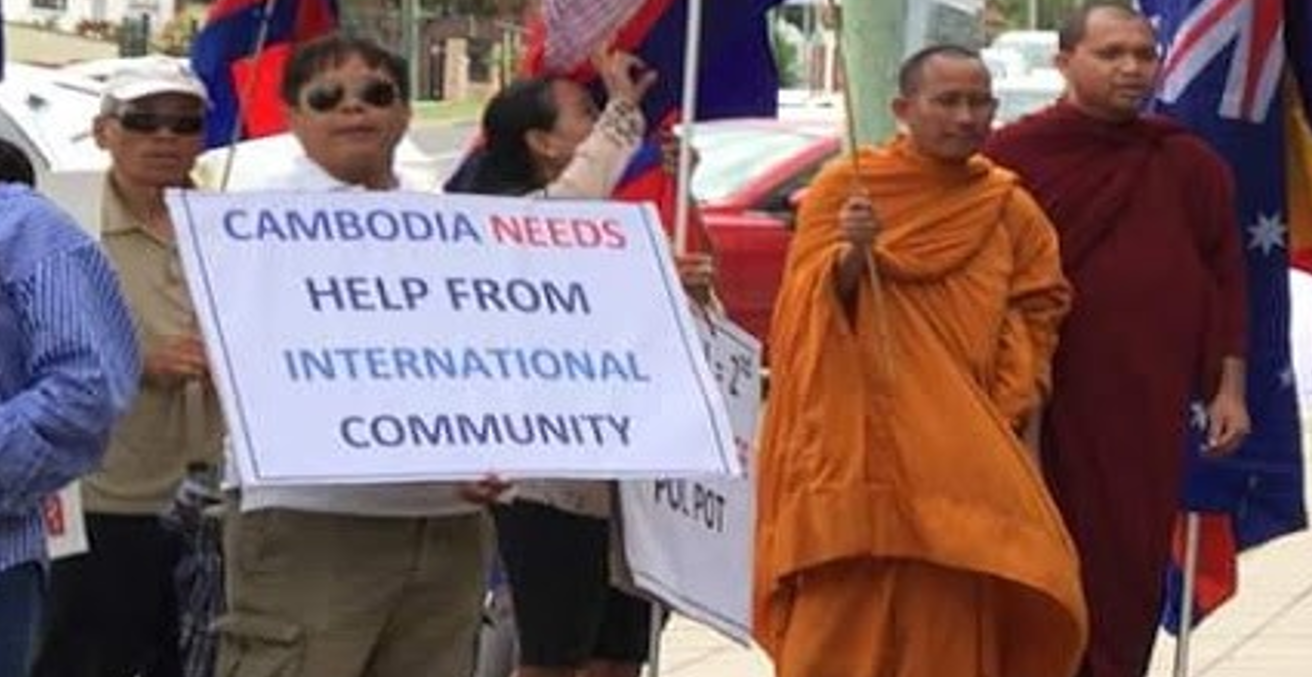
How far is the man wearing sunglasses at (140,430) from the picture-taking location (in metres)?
6.33

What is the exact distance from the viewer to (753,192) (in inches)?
687

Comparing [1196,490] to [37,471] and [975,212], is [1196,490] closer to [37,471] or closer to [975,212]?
[975,212]

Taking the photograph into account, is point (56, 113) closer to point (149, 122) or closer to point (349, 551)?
point (149, 122)

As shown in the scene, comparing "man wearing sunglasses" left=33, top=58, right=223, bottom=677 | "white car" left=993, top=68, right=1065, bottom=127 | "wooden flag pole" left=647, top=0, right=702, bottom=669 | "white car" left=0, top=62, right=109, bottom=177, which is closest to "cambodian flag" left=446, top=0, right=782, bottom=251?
"wooden flag pole" left=647, top=0, right=702, bottom=669

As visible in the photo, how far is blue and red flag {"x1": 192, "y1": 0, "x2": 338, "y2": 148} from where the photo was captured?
293 inches

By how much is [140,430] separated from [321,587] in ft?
3.21

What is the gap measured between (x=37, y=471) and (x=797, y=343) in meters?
2.33

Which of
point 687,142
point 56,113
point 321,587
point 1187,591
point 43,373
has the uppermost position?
point 43,373

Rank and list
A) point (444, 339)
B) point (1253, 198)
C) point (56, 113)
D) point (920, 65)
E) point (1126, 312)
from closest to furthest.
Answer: point (444, 339) < point (920, 65) < point (1126, 312) < point (1253, 198) < point (56, 113)

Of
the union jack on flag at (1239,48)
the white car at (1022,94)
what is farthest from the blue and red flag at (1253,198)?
the white car at (1022,94)

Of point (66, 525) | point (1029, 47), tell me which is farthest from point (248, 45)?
point (1029, 47)

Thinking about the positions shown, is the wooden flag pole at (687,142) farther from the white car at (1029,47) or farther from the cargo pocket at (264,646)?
the white car at (1029,47)

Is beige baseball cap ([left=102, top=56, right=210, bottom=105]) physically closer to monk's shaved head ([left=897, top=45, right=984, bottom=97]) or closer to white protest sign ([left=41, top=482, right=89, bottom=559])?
white protest sign ([left=41, top=482, right=89, bottom=559])

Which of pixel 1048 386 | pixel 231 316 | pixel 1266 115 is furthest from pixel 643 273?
pixel 1266 115
